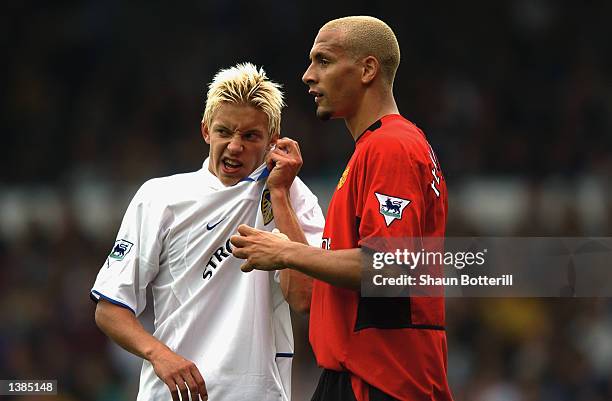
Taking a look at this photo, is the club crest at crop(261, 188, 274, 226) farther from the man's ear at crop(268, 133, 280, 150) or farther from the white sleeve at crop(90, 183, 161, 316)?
the white sleeve at crop(90, 183, 161, 316)

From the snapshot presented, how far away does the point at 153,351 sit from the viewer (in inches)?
156

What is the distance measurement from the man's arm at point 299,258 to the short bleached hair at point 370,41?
31.1 inches

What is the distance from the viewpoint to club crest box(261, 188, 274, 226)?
4.26 m

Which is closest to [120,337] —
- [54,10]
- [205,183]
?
[205,183]

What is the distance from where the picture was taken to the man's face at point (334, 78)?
409 cm

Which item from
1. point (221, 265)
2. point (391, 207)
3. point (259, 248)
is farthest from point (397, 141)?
point (221, 265)

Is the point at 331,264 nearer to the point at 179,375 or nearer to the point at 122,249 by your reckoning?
the point at 179,375

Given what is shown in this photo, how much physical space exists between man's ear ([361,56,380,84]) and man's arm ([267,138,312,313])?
398mm

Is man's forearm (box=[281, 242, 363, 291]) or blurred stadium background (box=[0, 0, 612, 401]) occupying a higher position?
blurred stadium background (box=[0, 0, 612, 401])

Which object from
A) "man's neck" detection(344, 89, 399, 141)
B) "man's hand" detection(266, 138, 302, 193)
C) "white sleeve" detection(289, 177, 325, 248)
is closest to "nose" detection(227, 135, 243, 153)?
"man's hand" detection(266, 138, 302, 193)

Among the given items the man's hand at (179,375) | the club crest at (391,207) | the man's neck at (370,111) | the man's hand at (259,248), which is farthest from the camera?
the man's neck at (370,111)

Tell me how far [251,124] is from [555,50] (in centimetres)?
854

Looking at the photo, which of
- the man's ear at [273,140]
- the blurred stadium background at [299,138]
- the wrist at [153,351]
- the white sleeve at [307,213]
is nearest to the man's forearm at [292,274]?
the white sleeve at [307,213]

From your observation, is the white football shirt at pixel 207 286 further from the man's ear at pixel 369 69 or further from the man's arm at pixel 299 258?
the man's ear at pixel 369 69
